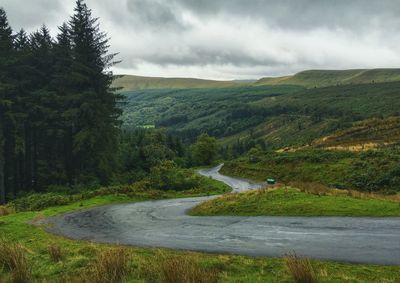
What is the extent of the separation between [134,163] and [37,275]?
62301 mm

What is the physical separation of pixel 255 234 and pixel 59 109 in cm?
4163

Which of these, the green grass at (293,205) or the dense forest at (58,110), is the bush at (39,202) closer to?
the dense forest at (58,110)

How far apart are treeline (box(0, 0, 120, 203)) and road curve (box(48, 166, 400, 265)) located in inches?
919

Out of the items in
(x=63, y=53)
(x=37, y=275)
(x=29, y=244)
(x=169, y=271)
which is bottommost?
(x=29, y=244)

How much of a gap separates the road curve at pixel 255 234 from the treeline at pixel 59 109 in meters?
23.3

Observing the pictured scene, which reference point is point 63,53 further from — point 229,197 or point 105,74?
point 229,197

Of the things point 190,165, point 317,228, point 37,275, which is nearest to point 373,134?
point 190,165

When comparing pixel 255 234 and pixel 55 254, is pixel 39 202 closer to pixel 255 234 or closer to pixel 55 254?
pixel 255 234

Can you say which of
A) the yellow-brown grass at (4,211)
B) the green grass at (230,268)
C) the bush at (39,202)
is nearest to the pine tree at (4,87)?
the bush at (39,202)

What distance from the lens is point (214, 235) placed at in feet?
72.2

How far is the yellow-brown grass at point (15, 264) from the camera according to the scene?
11.6 m

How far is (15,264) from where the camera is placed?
12.2 metres

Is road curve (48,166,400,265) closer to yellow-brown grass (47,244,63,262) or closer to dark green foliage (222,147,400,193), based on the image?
yellow-brown grass (47,244,63,262)

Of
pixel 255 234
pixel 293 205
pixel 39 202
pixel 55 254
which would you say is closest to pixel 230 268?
pixel 55 254
